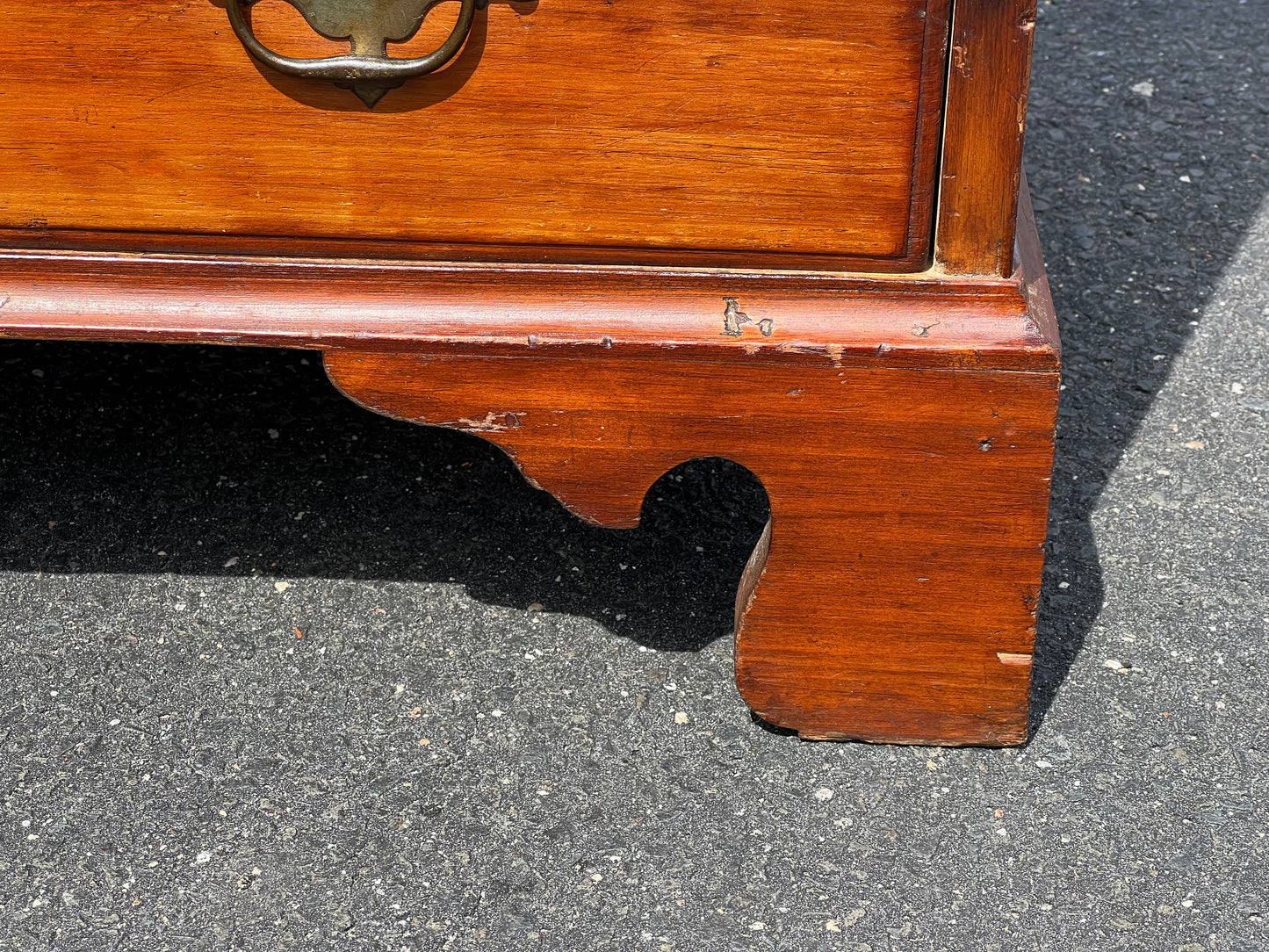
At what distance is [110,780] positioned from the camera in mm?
1243

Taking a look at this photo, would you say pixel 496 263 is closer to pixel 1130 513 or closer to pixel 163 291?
pixel 163 291

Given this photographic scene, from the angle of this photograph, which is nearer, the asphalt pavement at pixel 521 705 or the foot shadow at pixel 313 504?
the asphalt pavement at pixel 521 705

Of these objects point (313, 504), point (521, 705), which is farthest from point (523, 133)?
point (313, 504)

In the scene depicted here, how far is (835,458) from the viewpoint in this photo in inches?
44.6

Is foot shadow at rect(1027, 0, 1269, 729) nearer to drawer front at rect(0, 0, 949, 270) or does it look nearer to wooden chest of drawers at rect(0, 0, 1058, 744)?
wooden chest of drawers at rect(0, 0, 1058, 744)

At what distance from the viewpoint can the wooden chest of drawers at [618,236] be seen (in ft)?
3.35

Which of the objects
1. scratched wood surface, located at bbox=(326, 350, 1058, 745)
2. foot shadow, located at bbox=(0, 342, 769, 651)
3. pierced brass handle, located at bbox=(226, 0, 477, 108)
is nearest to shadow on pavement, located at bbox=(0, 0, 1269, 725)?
foot shadow, located at bbox=(0, 342, 769, 651)

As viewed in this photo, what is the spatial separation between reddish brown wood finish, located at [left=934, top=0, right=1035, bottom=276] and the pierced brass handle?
0.37m

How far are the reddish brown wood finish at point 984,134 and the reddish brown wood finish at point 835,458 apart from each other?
0.06 meters

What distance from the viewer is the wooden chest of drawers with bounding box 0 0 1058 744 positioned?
3.35ft

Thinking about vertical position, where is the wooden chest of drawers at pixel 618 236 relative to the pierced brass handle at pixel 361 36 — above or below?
below

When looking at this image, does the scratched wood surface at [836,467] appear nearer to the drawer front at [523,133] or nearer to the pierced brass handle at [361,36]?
the drawer front at [523,133]

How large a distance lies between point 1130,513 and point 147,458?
47.9 inches

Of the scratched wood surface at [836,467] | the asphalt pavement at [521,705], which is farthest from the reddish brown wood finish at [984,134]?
the asphalt pavement at [521,705]
